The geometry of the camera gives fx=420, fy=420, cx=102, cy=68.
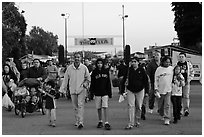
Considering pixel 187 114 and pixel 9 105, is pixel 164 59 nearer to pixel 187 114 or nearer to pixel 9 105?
pixel 187 114

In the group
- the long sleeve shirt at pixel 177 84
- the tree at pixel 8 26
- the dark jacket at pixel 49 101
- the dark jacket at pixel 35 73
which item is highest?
the tree at pixel 8 26

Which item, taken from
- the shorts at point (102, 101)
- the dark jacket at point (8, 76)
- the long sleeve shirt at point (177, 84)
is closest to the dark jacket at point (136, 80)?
the shorts at point (102, 101)

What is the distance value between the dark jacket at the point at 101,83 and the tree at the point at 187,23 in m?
32.4

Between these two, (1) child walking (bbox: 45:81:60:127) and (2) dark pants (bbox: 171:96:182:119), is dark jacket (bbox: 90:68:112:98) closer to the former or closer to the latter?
(1) child walking (bbox: 45:81:60:127)

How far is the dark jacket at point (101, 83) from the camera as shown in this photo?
377 inches

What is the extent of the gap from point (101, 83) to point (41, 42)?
11111 centimetres

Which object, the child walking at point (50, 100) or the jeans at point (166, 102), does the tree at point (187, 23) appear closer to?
the jeans at point (166, 102)

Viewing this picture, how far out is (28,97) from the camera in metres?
12.4

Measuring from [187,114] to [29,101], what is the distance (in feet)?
14.8

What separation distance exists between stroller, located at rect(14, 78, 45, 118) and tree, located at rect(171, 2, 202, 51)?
30.4 m

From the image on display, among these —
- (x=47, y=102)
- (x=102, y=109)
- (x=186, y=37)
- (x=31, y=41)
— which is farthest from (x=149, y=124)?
(x=31, y=41)

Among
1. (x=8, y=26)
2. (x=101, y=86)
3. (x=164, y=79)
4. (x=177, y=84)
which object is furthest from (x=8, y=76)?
(x=8, y=26)

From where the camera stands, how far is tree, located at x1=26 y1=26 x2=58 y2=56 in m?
115

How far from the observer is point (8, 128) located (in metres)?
9.66
